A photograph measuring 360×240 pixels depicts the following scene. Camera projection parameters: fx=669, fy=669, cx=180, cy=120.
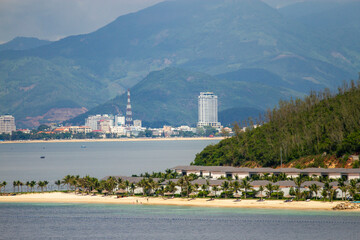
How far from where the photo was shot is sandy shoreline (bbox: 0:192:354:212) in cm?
8956

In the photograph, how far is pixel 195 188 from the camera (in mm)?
101438

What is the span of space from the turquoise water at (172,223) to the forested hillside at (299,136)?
3036 centimetres

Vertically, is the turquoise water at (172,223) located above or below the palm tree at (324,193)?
below

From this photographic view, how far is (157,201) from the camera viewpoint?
9819 centimetres

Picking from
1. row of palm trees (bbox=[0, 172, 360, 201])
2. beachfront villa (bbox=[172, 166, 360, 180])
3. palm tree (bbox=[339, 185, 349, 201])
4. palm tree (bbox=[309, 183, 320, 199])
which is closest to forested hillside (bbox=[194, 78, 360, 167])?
beachfront villa (bbox=[172, 166, 360, 180])

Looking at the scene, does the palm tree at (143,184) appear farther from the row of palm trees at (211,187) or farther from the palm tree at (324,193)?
the palm tree at (324,193)

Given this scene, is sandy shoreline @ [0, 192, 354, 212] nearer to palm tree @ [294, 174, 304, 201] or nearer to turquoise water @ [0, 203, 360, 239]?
palm tree @ [294, 174, 304, 201]

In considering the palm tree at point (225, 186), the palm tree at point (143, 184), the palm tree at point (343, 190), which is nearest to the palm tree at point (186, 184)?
the palm tree at point (225, 186)

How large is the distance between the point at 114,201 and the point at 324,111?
163ft

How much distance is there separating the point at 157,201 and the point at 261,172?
21.3 metres

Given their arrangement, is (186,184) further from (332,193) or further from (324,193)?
(332,193)

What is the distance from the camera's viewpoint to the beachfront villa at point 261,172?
101 metres

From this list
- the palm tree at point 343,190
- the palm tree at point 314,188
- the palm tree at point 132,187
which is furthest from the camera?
the palm tree at point 132,187

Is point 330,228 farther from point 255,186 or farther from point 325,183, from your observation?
point 255,186
